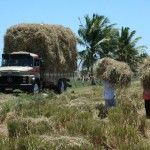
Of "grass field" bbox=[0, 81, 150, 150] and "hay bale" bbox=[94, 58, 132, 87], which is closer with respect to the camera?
A: "grass field" bbox=[0, 81, 150, 150]

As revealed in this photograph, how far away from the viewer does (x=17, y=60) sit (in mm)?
22922

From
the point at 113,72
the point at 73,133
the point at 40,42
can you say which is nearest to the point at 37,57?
the point at 40,42

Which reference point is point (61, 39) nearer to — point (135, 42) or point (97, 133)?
point (97, 133)

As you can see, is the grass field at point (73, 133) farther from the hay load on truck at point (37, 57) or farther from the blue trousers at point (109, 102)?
the hay load on truck at point (37, 57)

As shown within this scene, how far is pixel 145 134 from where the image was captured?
9.11m

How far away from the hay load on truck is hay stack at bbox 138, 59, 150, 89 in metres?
10.5

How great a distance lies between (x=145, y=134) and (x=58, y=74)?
17.2 meters

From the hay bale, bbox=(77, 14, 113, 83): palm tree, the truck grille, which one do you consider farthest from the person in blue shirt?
bbox=(77, 14, 113, 83): palm tree

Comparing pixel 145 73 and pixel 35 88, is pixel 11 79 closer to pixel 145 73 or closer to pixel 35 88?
pixel 35 88

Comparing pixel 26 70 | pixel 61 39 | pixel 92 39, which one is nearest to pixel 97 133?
pixel 26 70

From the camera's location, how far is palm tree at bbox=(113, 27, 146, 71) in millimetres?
50531

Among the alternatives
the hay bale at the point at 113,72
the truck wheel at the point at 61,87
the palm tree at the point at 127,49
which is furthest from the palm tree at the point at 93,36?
the hay bale at the point at 113,72

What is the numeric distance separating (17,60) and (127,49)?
99.8ft

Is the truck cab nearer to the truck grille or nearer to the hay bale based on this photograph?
the truck grille
